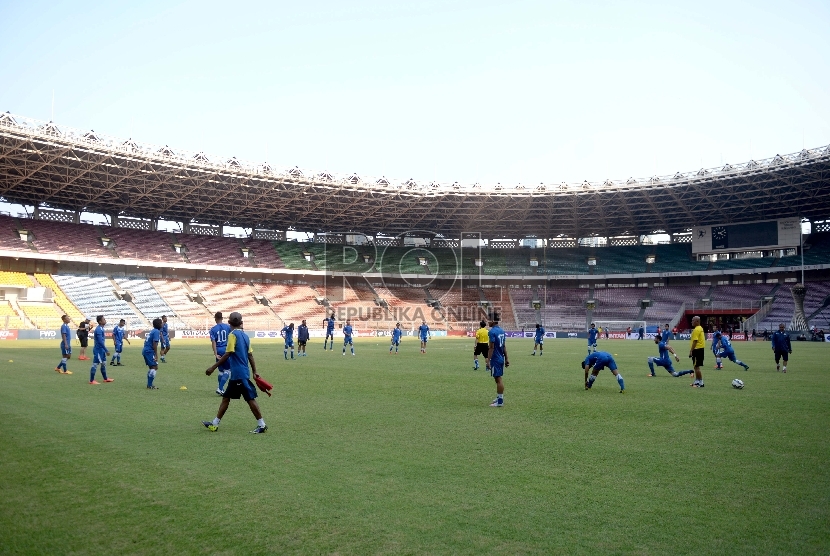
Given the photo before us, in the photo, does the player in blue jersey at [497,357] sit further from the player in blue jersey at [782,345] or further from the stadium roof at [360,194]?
the stadium roof at [360,194]

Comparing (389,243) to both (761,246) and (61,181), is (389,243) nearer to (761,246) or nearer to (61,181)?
(61,181)

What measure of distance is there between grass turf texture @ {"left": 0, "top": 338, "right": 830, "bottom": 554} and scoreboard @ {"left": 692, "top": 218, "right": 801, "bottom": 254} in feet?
207

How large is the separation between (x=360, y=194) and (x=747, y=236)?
4536 cm

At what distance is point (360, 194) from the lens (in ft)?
211

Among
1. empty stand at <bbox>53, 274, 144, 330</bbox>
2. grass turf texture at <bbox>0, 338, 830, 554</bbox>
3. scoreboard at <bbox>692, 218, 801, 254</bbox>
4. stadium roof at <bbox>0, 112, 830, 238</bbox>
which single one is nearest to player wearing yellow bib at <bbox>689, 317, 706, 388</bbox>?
grass turf texture at <bbox>0, 338, 830, 554</bbox>

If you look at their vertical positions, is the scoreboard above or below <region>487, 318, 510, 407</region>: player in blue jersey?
above

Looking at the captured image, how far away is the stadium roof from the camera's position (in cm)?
5081

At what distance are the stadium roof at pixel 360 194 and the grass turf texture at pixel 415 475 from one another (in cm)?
4132

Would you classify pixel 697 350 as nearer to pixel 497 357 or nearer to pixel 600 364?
pixel 600 364

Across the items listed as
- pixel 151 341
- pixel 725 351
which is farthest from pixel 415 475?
pixel 725 351

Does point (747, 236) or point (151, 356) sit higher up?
point (747, 236)

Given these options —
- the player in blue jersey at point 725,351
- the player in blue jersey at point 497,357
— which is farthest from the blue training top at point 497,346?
the player in blue jersey at point 725,351

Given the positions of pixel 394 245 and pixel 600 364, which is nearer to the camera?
pixel 600 364

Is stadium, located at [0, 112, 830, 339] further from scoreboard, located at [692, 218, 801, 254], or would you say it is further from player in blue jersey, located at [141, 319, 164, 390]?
player in blue jersey, located at [141, 319, 164, 390]
